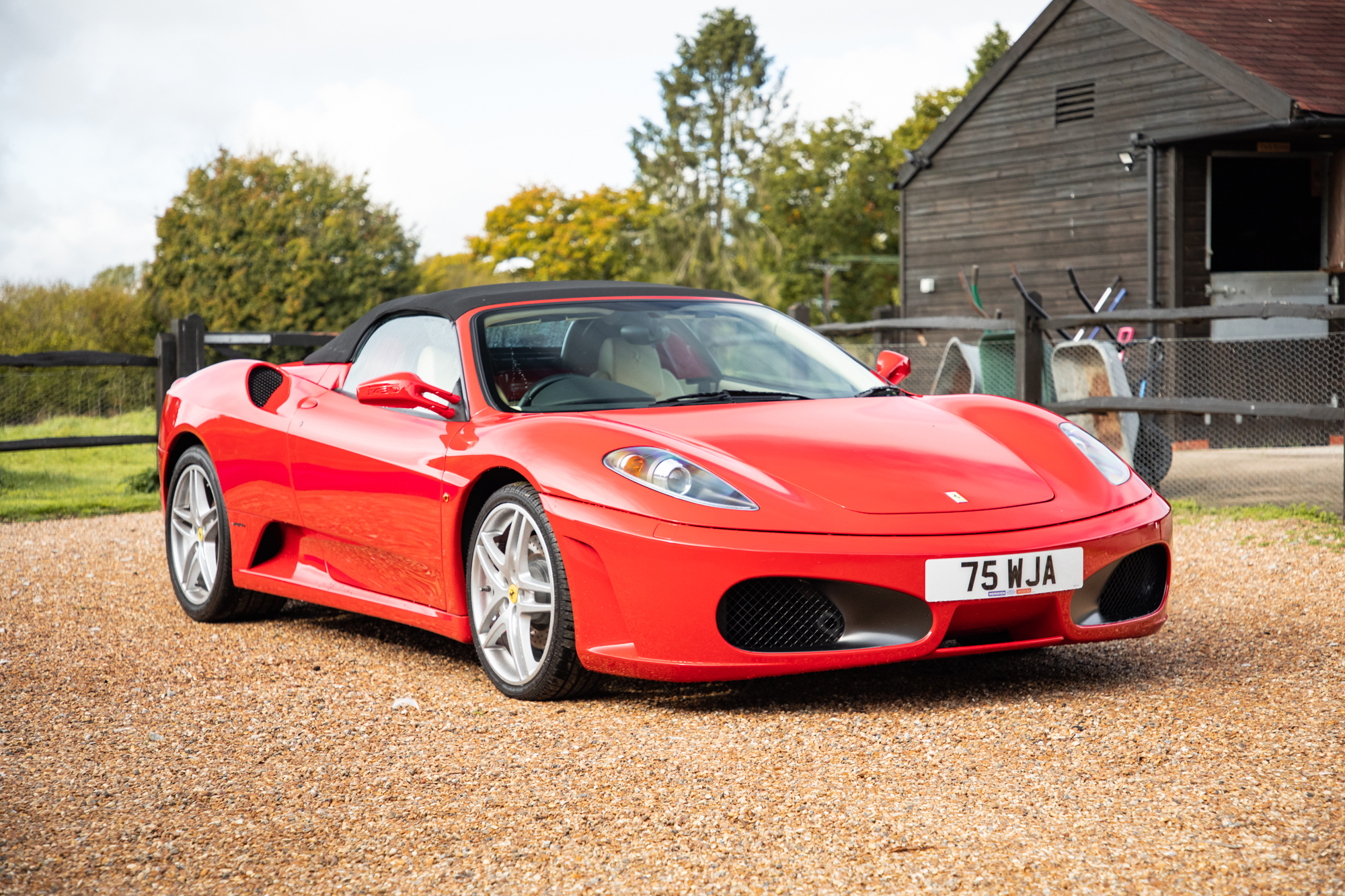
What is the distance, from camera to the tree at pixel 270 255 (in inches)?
1427

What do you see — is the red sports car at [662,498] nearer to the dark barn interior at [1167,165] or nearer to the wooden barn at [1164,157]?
the dark barn interior at [1167,165]

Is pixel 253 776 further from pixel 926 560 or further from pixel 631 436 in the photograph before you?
pixel 926 560

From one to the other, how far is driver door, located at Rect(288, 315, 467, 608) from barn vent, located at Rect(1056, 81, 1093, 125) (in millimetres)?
15308

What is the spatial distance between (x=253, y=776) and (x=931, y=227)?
62.0 feet

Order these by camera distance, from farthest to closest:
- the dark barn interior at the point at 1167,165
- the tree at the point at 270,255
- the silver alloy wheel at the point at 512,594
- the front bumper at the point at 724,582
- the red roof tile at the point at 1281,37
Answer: the tree at the point at 270,255 → the dark barn interior at the point at 1167,165 → the red roof tile at the point at 1281,37 → the silver alloy wheel at the point at 512,594 → the front bumper at the point at 724,582

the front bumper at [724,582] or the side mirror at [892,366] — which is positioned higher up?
the side mirror at [892,366]

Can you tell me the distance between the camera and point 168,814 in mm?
3111

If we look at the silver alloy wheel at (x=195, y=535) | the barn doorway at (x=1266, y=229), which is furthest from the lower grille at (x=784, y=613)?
the barn doorway at (x=1266, y=229)

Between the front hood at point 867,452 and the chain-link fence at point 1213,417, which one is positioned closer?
the front hood at point 867,452

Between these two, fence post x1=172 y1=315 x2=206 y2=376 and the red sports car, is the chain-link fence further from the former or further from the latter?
fence post x1=172 y1=315 x2=206 y2=376

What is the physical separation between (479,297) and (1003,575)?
7.47 feet

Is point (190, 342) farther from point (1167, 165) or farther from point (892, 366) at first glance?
point (1167, 165)

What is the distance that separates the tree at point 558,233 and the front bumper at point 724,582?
56.3 m

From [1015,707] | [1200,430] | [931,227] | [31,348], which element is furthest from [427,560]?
[31,348]
